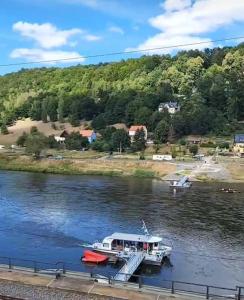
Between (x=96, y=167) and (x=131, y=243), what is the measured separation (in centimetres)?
4381

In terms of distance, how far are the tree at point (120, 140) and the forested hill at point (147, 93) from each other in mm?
8942

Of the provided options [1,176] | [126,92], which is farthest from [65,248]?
[126,92]

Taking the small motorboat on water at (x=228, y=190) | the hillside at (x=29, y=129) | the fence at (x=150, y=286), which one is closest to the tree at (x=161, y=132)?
the hillside at (x=29, y=129)

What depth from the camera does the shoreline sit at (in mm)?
69312

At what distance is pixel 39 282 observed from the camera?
18.1 meters

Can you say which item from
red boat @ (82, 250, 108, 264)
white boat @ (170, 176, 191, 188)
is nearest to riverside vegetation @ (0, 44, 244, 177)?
Result: white boat @ (170, 176, 191, 188)

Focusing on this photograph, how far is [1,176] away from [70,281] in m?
53.6

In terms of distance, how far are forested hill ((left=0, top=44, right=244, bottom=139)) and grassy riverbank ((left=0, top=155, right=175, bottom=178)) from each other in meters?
22.0

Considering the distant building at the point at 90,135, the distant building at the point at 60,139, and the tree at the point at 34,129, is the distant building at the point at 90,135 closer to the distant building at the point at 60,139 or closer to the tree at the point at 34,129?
the distant building at the point at 60,139

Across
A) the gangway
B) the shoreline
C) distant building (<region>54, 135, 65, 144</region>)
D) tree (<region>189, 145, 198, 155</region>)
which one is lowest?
the gangway

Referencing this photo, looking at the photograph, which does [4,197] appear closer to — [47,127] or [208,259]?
[208,259]

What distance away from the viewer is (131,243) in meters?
32.0

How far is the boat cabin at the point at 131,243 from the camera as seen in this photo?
31.3 meters

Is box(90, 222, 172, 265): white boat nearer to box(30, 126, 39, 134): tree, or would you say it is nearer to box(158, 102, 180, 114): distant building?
box(158, 102, 180, 114): distant building
